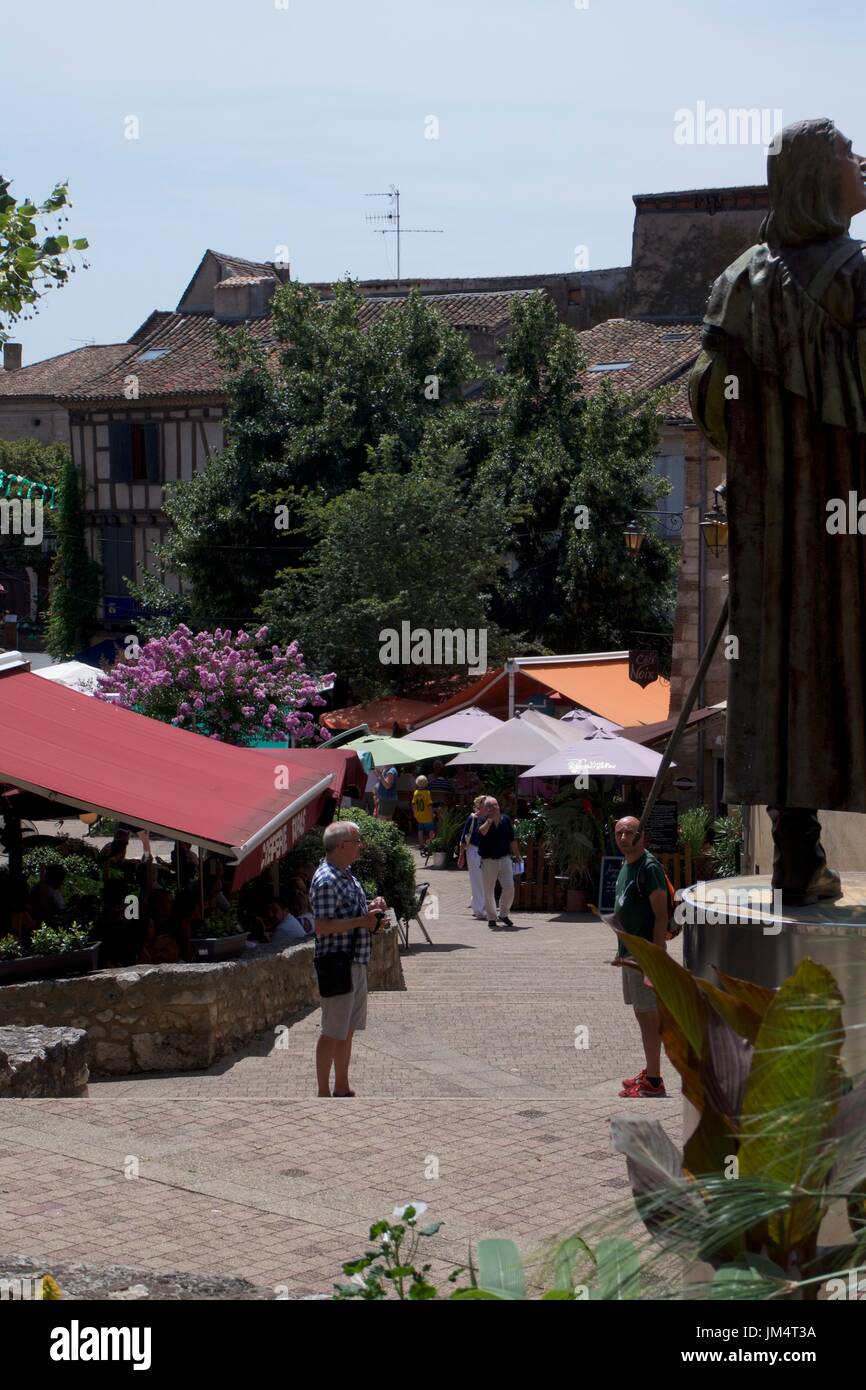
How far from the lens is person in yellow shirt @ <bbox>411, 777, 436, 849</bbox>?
2488cm

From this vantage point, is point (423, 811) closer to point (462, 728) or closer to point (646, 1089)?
point (462, 728)

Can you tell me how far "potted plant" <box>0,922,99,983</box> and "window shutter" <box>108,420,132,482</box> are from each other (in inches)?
1451

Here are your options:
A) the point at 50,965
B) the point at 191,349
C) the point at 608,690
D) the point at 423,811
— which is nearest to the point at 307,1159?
the point at 50,965

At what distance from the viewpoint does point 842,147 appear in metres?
4.53

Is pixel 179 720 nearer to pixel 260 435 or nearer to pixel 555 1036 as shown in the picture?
pixel 555 1036

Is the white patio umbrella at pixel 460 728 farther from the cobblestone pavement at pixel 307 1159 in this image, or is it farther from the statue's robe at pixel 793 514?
the statue's robe at pixel 793 514

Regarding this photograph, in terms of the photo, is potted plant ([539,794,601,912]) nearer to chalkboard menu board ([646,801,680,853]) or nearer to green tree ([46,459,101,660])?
chalkboard menu board ([646,801,680,853])

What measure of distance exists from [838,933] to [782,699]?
71 cm

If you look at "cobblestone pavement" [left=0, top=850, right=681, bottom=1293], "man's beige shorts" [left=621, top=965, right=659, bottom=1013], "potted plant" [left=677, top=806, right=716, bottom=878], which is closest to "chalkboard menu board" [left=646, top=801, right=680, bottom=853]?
"potted plant" [left=677, top=806, right=716, bottom=878]

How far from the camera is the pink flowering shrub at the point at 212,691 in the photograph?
20.2m

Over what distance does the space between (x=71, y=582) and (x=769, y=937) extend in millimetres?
44796

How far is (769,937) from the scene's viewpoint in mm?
4266

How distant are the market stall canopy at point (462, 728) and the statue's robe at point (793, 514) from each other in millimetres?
18866
